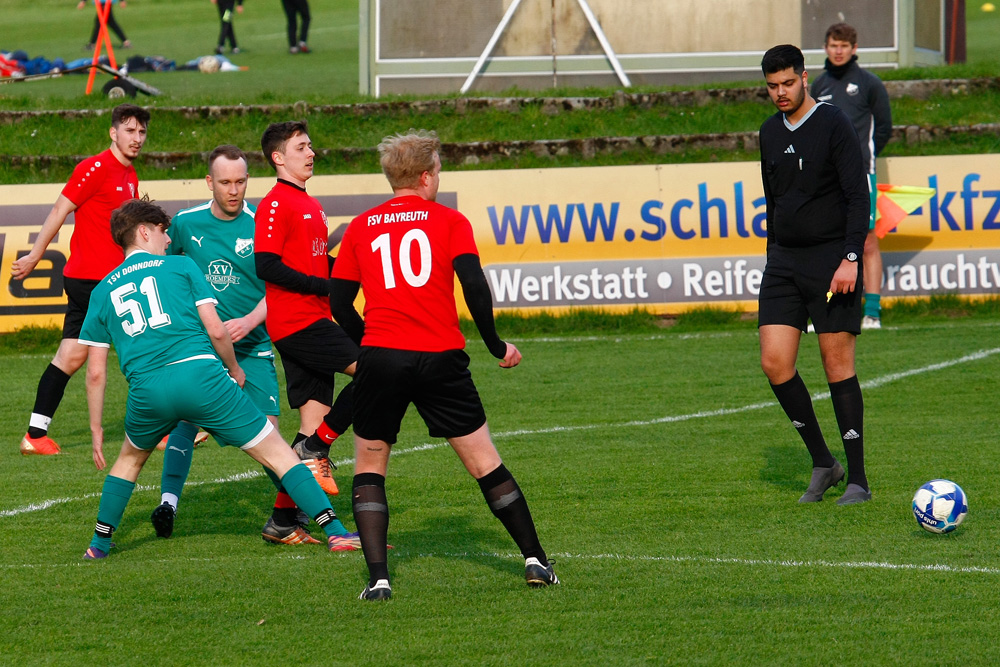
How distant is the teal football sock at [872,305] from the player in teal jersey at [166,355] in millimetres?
7621

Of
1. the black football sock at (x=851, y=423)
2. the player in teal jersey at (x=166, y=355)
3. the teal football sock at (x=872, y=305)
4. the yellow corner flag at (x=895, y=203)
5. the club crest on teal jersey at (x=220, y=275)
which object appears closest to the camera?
the player in teal jersey at (x=166, y=355)

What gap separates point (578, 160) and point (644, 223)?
231 centimetres

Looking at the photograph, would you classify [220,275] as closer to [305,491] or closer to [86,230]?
[305,491]

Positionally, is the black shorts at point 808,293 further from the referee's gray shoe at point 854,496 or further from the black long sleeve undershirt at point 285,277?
the black long sleeve undershirt at point 285,277

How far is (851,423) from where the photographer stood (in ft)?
21.6

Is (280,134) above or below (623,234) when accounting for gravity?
above

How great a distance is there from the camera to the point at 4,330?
12891 mm

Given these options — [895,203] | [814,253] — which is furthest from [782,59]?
[895,203]

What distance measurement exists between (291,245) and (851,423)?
3.07 metres

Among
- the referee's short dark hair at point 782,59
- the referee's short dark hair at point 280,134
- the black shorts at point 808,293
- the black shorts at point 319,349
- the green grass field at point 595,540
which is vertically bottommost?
the green grass field at point 595,540

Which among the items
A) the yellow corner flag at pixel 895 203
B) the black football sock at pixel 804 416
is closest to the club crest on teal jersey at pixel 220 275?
the black football sock at pixel 804 416

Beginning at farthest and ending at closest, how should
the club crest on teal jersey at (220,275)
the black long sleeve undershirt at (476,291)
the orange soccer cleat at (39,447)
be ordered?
the orange soccer cleat at (39,447) → the club crest on teal jersey at (220,275) → the black long sleeve undershirt at (476,291)

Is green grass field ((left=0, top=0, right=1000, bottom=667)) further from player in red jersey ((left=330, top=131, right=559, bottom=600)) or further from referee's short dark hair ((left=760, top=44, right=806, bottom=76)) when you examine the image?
referee's short dark hair ((left=760, top=44, right=806, bottom=76))

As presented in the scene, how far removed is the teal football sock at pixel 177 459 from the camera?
21.6 feet
